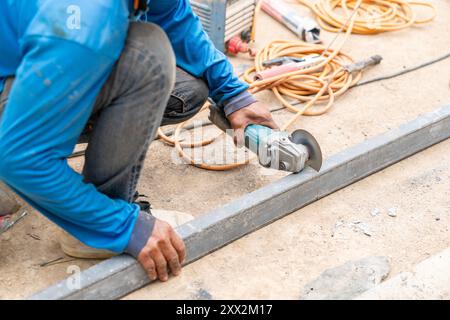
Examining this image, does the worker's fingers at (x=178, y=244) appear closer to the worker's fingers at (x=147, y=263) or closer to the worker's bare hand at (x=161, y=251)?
the worker's bare hand at (x=161, y=251)

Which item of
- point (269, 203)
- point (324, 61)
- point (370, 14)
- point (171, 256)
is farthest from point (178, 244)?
point (370, 14)

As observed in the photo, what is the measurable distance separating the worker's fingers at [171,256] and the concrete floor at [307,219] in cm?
9

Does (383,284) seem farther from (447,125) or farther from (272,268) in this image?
(447,125)

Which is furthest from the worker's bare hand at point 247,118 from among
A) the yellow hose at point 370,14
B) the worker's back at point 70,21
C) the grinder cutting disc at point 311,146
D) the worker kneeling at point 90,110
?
the yellow hose at point 370,14

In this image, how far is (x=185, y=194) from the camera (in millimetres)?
3176

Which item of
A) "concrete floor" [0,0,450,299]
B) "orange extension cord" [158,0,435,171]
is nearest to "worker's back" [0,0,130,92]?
"concrete floor" [0,0,450,299]

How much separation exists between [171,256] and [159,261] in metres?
0.05

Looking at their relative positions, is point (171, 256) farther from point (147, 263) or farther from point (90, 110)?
point (90, 110)

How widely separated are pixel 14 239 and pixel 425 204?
183cm

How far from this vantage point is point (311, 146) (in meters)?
2.95

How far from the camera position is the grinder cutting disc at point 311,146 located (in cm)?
294

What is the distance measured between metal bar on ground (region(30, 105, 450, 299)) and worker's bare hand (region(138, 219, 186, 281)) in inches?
2.2

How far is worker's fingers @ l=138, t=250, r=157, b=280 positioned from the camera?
2.43 metres

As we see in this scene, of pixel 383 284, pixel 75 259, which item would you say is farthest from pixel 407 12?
pixel 75 259
